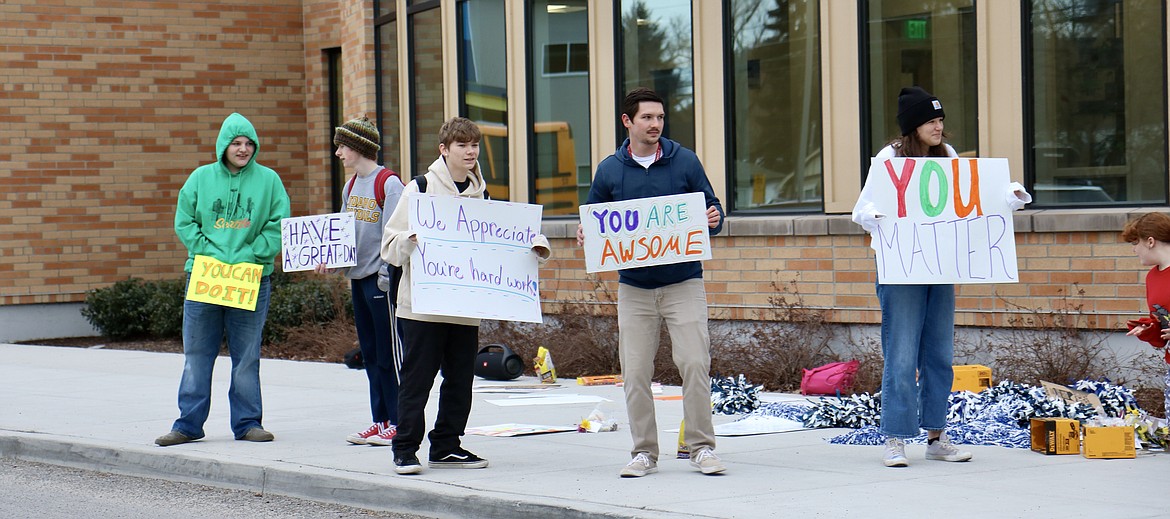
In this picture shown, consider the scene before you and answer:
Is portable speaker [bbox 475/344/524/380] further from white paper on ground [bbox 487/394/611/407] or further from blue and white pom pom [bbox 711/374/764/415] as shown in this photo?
blue and white pom pom [bbox 711/374/764/415]

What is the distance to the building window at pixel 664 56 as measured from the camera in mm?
13188

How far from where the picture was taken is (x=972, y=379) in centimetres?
944

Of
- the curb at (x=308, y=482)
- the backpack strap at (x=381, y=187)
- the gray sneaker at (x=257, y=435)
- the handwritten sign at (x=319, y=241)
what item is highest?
the backpack strap at (x=381, y=187)

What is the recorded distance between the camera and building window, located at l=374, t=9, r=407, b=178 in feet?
56.3

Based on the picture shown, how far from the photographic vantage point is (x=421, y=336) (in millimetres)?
7395

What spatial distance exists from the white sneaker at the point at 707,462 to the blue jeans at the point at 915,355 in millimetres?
906

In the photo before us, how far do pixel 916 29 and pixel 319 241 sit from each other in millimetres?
5554

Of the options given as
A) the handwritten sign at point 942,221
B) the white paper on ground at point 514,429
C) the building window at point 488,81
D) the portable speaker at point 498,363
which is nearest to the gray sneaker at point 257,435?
the white paper on ground at point 514,429

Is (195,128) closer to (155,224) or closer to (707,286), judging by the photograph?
(155,224)

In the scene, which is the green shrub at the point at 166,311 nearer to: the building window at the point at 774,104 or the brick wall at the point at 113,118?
the brick wall at the point at 113,118

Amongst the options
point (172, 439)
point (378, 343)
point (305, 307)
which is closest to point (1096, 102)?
point (378, 343)

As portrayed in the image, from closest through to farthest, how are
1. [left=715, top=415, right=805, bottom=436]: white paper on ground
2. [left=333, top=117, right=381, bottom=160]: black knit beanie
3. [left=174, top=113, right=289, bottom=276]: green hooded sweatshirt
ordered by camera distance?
1. [left=333, top=117, right=381, bottom=160]: black knit beanie
2. [left=174, top=113, right=289, bottom=276]: green hooded sweatshirt
3. [left=715, top=415, right=805, bottom=436]: white paper on ground

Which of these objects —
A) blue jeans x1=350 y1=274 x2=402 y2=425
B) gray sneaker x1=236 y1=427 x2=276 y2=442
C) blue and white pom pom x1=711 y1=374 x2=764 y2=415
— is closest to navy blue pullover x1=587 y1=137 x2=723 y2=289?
blue jeans x1=350 y1=274 x2=402 y2=425

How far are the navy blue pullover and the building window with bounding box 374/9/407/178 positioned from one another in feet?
33.3
